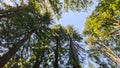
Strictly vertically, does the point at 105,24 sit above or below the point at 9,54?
above

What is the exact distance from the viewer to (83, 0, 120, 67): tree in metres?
16.4

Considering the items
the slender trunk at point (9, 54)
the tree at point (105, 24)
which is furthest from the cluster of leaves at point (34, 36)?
the tree at point (105, 24)

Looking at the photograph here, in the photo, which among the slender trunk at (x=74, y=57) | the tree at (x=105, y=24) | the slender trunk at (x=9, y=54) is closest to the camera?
the slender trunk at (x=9, y=54)

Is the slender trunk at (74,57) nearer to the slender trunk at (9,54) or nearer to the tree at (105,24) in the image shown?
the tree at (105,24)

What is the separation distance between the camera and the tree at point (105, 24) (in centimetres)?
1644

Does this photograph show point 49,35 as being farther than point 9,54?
Yes

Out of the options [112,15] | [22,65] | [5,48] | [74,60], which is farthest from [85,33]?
[5,48]

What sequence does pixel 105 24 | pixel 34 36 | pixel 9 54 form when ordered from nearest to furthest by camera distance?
pixel 9 54, pixel 105 24, pixel 34 36

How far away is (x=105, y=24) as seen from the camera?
57.1 feet

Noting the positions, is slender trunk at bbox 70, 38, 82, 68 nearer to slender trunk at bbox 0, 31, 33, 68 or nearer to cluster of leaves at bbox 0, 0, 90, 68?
cluster of leaves at bbox 0, 0, 90, 68

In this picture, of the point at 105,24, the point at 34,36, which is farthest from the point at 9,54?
the point at 105,24

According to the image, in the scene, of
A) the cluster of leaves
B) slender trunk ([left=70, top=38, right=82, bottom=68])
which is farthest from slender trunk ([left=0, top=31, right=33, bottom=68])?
slender trunk ([left=70, top=38, right=82, bottom=68])

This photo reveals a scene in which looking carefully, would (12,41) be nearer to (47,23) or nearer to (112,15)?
(47,23)

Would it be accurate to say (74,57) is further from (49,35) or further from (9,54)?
(9,54)
